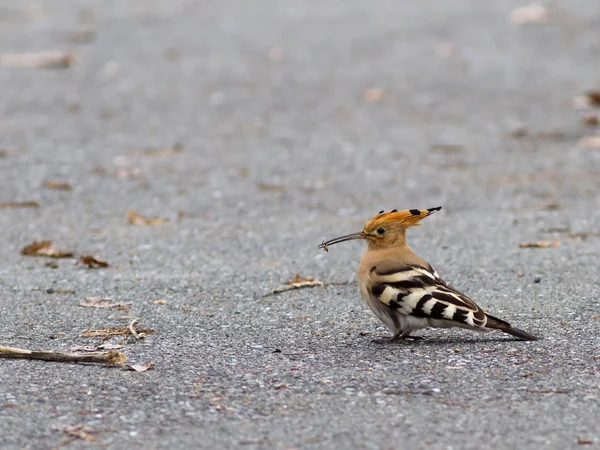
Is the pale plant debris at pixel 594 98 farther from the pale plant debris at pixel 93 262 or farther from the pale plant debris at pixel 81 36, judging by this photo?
the pale plant debris at pixel 93 262

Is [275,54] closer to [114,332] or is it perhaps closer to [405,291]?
[114,332]

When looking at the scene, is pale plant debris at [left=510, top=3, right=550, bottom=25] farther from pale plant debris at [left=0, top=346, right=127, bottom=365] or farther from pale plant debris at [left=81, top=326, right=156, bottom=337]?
pale plant debris at [left=0, top=346, right=127, bottom=365]

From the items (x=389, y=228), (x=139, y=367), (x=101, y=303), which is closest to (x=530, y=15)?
(x=389, y=228)

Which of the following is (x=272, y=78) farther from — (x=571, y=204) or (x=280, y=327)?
(x=280, y=327)

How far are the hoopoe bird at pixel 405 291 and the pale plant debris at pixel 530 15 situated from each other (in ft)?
38.1

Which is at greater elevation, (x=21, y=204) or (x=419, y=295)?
(x=419, y=295)

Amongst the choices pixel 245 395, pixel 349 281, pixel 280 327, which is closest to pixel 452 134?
pixel 349 281

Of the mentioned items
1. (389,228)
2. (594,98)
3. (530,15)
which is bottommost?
(594,98)

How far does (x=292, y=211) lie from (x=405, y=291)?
3.64 metres

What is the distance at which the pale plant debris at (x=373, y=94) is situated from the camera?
13180 millimetres

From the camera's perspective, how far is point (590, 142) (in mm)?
11125

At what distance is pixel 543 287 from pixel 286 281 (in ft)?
5.02

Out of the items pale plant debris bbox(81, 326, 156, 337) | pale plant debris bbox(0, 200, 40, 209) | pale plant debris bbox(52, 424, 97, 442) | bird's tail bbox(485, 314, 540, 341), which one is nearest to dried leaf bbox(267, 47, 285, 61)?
pale plant debris bbox(0, 200, 40, 209)

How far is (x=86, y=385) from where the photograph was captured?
452cm
